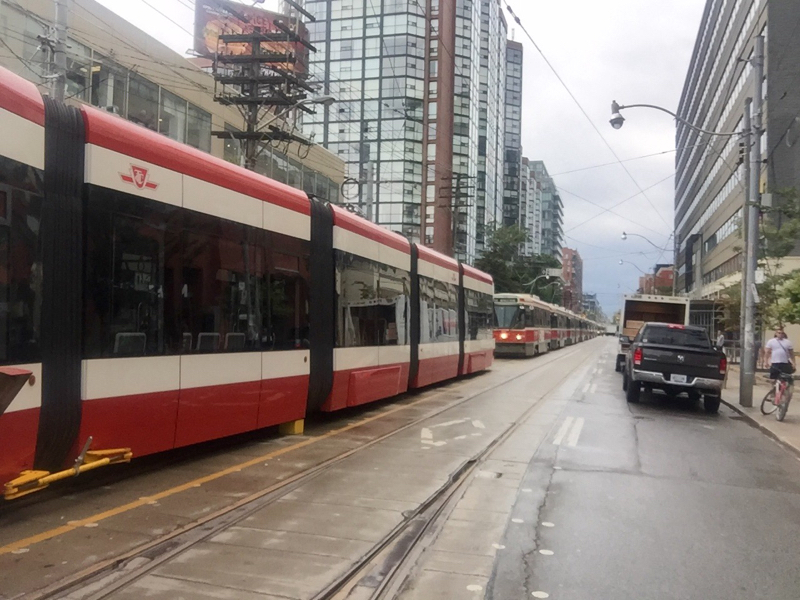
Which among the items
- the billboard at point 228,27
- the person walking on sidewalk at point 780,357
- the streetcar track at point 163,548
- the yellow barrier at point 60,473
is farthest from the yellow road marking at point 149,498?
the billboard at point 228,27

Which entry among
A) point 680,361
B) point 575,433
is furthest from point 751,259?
point 575,433

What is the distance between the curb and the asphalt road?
0.19 m

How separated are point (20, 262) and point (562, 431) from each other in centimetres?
887

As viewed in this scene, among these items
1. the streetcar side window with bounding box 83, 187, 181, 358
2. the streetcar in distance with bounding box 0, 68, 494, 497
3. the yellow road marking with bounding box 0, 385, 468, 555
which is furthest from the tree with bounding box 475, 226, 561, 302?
the streetcar side window with bounding box 83, 187, 181, 358

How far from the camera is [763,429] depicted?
13.8 m

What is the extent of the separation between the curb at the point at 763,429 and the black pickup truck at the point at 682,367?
669mm

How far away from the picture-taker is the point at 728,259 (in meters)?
51.9

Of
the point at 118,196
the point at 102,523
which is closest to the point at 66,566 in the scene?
the point at 102,523

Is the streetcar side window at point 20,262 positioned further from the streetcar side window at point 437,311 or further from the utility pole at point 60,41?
the streetcar side window at point 437,311

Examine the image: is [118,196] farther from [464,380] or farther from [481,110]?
[481,110]

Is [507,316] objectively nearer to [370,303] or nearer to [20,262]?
[370,303]

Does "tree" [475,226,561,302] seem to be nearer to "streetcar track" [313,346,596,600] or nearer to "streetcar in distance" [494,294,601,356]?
"streetcar in distance" [494,294,601,356]

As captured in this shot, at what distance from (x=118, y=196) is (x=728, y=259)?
52.1 m

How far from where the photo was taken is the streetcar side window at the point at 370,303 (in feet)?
38.6
